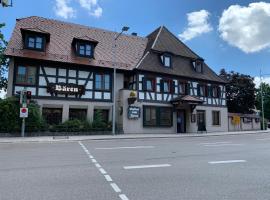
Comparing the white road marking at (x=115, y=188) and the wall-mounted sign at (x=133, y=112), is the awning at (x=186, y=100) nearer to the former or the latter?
the wall-mounted sign at (x=133, y=112)

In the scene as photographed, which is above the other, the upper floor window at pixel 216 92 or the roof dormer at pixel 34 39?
the roof dormer at pixel 34 39

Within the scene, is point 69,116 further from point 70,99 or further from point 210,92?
point 210,92

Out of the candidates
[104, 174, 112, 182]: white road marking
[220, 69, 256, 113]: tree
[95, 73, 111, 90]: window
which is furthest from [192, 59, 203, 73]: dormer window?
[104, 174, 112, 182]: white road marking

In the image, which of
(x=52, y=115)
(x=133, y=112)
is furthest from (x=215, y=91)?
(x=52, y=115)

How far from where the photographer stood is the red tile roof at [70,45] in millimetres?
24659

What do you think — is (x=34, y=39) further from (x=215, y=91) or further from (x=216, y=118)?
(x=216, y=118)

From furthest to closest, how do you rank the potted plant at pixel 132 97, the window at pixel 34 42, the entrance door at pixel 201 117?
the entrance door at pixel 201 117 → the potted plant at pixel 132 97 → the window at pixel 34 42

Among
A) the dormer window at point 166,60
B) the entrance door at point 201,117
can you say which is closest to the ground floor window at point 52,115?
the dormer window at point 166,60

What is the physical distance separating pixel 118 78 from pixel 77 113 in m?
Answer: 5.82

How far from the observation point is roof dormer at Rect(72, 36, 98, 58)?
88.1ft

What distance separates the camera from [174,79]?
30625 millimetres

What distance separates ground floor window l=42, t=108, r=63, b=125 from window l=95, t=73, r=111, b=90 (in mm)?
4494

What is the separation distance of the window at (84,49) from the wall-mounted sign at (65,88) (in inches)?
142

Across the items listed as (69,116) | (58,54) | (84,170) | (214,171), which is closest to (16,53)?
(58,54)
